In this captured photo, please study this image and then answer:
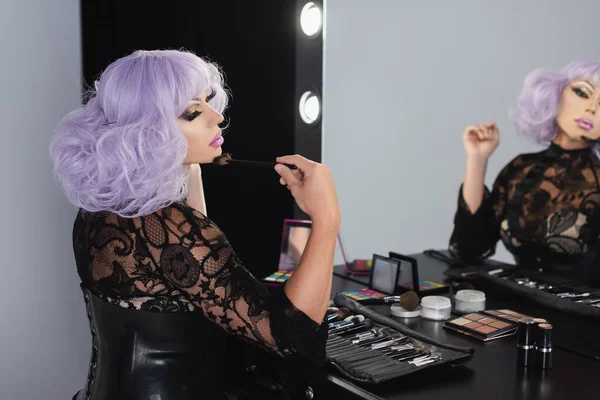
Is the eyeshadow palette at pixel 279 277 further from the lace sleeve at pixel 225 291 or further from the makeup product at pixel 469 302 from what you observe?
the lace sleeve at pixel 225 291

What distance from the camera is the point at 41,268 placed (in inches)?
81.9

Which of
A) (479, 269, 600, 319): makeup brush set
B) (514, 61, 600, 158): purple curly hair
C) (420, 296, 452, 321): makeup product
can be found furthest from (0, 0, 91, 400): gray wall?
(514, 61, 600, 158): purple curly hair

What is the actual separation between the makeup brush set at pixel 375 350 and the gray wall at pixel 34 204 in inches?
41.5

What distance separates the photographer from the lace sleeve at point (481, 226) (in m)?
2.13

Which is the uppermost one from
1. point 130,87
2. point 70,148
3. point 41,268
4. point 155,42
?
point 155,42

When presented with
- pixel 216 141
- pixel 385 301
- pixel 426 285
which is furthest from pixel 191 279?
pixel 426 285

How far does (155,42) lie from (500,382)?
1355 mm

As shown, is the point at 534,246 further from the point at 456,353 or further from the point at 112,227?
the point at 112,227

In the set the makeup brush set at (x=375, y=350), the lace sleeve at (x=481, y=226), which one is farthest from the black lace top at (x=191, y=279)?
the lace sleeve at (x=481, y=226)

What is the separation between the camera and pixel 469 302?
1588mm

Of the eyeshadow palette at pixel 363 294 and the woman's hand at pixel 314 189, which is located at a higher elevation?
the woman's hand at pixel 314 189

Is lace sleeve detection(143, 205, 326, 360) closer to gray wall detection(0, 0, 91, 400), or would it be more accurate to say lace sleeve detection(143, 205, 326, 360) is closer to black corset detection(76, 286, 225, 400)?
black corset detection(76, 286, 225, 400)

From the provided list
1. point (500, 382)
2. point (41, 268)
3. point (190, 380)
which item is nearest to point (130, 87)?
point (190, 380)

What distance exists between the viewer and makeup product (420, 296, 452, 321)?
1513 mm
